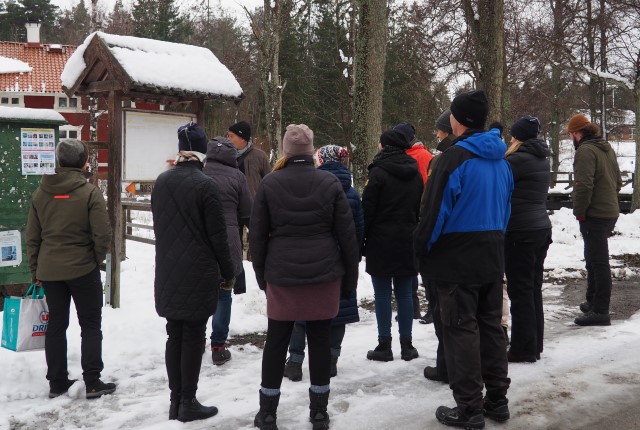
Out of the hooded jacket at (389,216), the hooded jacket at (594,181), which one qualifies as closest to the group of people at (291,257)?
the hooded jacket at (389,216)

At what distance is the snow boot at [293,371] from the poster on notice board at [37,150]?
3242 millimetres

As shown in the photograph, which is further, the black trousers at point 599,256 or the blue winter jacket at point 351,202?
the black trousers at point 599,256

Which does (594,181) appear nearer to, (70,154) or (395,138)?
(395,138)

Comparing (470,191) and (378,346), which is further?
(378,346)

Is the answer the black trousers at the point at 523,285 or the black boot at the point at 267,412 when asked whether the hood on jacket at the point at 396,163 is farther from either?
the black boot at the point at 267,412

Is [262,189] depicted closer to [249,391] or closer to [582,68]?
[249,391]

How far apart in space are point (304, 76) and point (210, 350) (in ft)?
86.2

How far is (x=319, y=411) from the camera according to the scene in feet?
13.3

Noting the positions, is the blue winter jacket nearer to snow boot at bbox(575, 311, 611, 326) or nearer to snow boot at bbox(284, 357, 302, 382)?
snow boot at bbox(284, 357, 302, 382)

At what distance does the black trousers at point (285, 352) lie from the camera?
3996mm

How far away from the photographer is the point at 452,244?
161 inches

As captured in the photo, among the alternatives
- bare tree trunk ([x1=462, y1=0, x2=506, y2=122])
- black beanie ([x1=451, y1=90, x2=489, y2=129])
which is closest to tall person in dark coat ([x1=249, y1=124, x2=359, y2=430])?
black beanie ([x1=451, y1=90, x2=489, y2=129])

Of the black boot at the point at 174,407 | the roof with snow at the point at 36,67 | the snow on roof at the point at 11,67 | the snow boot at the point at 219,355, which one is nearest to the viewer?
the black boot at the point at 174,407

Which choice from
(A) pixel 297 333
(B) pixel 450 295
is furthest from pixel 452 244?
(A) pixel 297 333
